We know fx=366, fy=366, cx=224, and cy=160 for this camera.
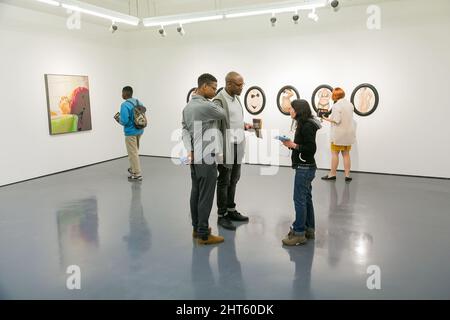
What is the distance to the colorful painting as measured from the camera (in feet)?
23.1

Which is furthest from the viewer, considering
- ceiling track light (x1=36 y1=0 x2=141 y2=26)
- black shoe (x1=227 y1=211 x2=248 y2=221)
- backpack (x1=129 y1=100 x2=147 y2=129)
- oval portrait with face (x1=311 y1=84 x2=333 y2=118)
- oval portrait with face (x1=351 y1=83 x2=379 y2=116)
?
oval portrait with face (x1=311 y1=84 x2=333 y2=118)

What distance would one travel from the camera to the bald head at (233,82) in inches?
153

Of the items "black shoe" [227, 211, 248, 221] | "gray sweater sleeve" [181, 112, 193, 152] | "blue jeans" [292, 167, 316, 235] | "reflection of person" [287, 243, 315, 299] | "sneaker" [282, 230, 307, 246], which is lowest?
"reflection of person" [287, 243, 315, 299]

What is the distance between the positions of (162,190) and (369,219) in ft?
10.3

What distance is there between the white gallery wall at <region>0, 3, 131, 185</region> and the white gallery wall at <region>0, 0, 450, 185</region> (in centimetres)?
2

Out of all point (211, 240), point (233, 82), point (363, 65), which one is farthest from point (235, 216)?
point (363, 65)

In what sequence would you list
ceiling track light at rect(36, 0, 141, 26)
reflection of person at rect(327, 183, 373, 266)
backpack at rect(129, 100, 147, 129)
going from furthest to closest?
backpack at rect(129, 100, 147, 129)
ceiling track light at rect(36, 0, 141, 26)
reflection of person at rect(327, 183, 373, 266)

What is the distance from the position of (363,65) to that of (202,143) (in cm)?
444

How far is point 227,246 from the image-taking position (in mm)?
3713

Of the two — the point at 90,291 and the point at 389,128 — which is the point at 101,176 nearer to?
the point at 90,291

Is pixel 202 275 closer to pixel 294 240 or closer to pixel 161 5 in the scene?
pixel 294 240

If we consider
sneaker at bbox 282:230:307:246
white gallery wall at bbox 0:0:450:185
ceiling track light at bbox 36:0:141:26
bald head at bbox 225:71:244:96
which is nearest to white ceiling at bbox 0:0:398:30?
white gallery wall at bbox 0:0:450:185

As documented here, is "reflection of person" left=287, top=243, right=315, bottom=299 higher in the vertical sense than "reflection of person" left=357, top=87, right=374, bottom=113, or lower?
lower

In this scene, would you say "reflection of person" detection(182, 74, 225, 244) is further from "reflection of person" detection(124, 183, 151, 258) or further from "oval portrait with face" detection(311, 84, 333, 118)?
"oval portrait with face" detection(311, 84, 333, 118)
